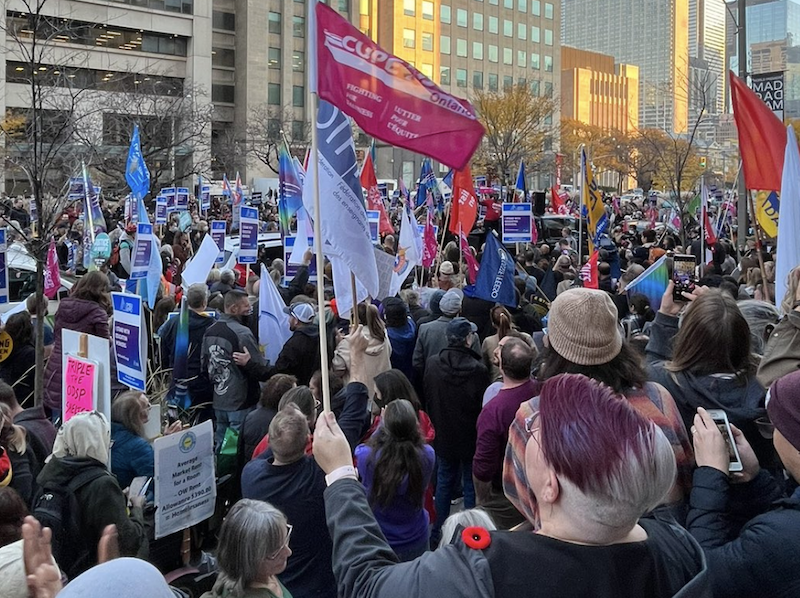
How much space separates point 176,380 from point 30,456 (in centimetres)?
286

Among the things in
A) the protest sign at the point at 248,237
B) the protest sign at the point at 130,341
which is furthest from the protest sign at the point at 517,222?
the protest sign at the point at 130,341

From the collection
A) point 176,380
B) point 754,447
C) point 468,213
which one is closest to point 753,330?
point 754,447

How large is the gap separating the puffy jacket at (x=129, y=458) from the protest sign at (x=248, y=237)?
26.6ft

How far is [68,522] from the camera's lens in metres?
3.97

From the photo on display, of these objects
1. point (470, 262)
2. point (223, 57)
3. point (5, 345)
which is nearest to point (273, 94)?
point (223, 57)

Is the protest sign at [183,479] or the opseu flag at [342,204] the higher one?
the opseu flag at [342,204]

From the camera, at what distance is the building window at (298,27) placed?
77.1m

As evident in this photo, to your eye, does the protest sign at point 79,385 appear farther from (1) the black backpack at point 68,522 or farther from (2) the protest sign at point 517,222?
(2) the protest sign at point 517,222

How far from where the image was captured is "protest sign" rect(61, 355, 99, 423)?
16.8ft

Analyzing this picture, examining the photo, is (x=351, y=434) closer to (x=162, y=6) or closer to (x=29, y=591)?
(x=29, y=591)

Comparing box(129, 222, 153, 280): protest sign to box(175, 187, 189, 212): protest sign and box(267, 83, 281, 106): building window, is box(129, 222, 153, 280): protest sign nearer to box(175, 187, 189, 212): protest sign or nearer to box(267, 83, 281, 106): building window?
box(175, 187, 189, 212): protest sign

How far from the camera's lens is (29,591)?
2.47m

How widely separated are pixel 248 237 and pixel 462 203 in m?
3.43

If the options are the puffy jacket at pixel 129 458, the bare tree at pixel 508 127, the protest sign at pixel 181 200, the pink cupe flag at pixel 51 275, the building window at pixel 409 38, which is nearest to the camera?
the puffy jacket at pixel 129 458
